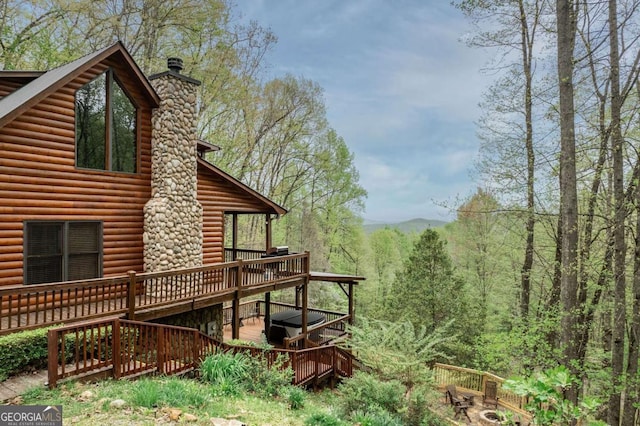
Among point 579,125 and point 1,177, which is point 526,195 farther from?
point 1,177

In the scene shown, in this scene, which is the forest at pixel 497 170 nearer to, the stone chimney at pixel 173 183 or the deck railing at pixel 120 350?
the deck railing at pixel 120 350

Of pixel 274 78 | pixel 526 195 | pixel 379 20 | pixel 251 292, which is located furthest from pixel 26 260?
pixel 379 20

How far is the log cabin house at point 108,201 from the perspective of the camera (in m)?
7.03

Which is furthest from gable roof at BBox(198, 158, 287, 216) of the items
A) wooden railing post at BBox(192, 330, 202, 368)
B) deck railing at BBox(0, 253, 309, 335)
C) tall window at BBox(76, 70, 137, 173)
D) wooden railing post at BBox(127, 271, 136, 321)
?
wooden railing post at BBox(192, 330, 202, 368)

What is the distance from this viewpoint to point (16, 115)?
6.67 metres

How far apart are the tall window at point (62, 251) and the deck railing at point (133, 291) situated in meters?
0.43

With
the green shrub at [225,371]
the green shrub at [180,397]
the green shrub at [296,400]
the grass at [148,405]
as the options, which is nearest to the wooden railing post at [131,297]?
the grass at [148,405]

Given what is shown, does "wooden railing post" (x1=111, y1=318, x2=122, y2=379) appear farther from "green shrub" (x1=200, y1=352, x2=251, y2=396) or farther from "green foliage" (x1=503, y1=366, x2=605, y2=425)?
"green foliage" (x1=503, y1=366, x2=605, y2=425)

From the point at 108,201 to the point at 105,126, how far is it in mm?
1925

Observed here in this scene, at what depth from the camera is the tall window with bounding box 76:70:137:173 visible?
8.30 meters

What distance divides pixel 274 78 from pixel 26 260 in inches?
757

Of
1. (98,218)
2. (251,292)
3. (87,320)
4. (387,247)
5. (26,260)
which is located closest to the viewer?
(87,320)

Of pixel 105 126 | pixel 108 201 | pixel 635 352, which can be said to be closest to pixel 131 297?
pixel 108 201

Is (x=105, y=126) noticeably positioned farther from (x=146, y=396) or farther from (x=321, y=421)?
(x=321, y=421)
